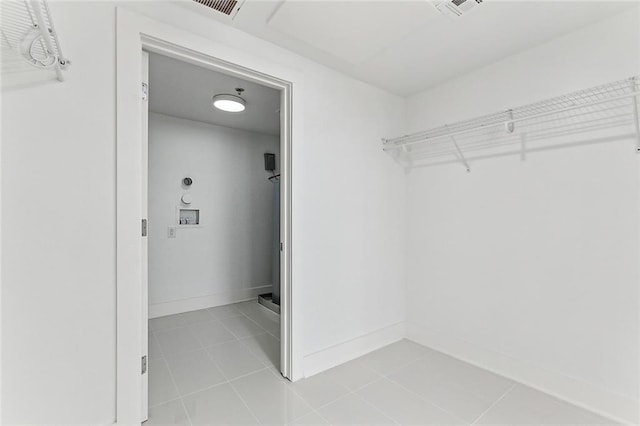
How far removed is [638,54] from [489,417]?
225cm

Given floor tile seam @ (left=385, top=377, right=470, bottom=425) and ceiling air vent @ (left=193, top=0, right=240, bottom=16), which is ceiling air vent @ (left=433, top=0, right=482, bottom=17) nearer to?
ceiling air vent @ (left=193, top=0, right=240, bottom=16)

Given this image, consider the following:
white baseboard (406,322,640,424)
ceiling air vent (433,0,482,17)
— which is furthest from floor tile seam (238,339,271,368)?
ceiling air vent (433,0,482,17)

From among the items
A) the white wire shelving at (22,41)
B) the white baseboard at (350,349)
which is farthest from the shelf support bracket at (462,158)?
the white wire shelving at (22,41)

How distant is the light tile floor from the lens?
1685mm

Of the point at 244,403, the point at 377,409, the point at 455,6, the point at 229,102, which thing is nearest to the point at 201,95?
the point at 229,102

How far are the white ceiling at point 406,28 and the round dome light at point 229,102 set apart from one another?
970 millimetres

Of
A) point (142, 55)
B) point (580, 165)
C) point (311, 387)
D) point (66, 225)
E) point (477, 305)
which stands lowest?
point (311, 387)

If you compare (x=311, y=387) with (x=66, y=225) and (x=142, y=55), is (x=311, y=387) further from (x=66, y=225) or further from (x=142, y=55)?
(x=142, y=55)

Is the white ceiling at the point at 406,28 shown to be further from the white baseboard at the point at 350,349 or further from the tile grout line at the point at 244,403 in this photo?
the tile grout line at the point at 244,403

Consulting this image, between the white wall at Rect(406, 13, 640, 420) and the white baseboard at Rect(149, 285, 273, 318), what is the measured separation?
2353 mm

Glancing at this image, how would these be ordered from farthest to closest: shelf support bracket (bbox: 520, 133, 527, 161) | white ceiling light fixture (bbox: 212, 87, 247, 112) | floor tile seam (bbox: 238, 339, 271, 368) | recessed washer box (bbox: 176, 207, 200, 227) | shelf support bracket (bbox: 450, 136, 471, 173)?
1. recessed washer box (bbox: 176, 207, 200, 227)
2. white ceiling light fixture (bbox: 212, 87, 247, 112)
3. shelf support bracket (bbox: 450, 136, 471, 173)
4. floor tile seam (bbox: 238, 339, 271, 368)
5. shelf support bracket (bbox: 520, 133, 527, 161)

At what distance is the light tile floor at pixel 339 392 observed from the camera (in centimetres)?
168

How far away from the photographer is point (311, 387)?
199 cm

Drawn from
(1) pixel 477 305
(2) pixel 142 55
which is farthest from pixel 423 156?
(2) pixel 142 55
